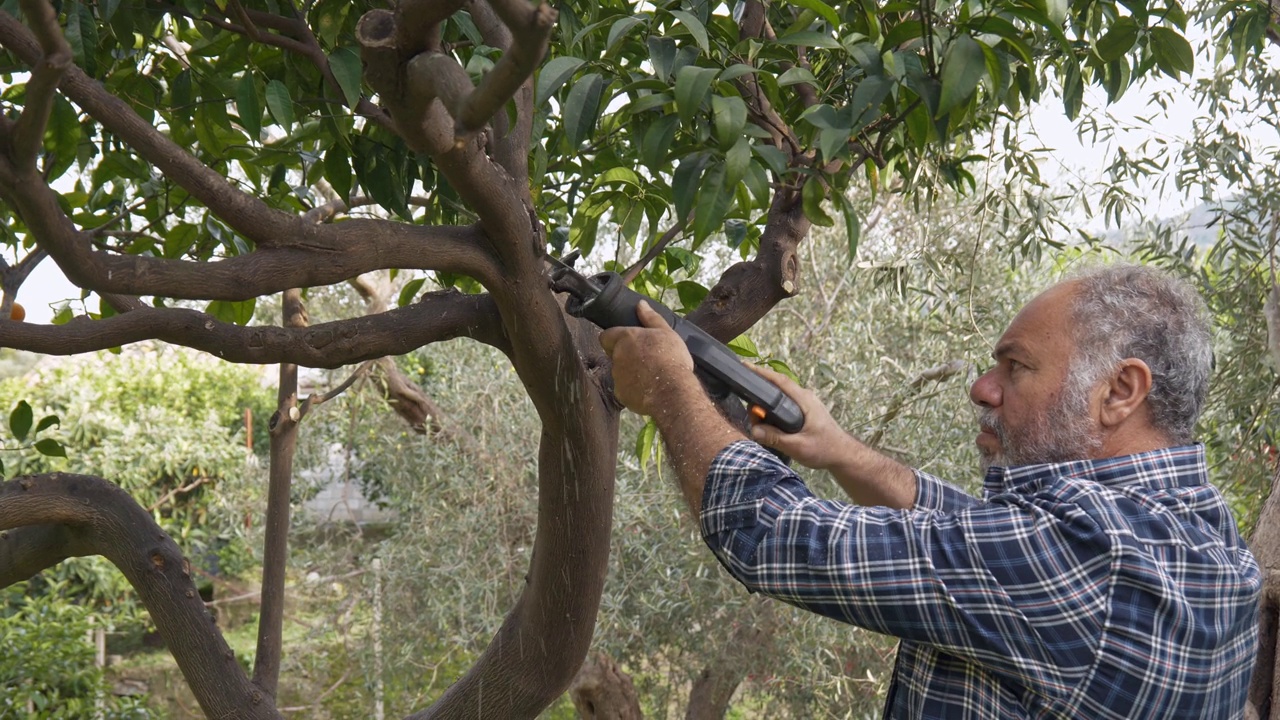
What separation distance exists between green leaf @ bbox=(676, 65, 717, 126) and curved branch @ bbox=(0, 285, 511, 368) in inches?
23.0

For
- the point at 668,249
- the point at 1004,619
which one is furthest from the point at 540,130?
the point at 1004,619

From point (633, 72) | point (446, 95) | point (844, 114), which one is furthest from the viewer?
point (633, 72)

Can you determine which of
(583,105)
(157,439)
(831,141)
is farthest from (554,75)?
(157,439)

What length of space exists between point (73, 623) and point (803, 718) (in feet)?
10.4

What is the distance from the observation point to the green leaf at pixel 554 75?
1299 mm

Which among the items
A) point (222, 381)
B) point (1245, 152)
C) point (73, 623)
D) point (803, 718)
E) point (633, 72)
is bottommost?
point (803, 718)

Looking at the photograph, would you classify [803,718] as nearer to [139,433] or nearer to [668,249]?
[668,249]

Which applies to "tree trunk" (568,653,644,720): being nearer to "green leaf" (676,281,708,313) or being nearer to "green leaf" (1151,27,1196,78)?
"green leaf" (676,281,708,313)

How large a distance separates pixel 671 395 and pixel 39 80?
2.47 feet

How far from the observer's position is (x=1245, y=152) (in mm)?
3408

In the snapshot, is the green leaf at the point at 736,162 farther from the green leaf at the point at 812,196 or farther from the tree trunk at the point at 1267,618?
the tree trunk at the point at 1267,618

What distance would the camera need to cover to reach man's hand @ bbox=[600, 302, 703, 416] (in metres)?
1.39

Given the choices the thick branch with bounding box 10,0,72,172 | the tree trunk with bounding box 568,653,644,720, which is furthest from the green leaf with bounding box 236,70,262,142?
the tree trunk with bounding box 568,653,644,720

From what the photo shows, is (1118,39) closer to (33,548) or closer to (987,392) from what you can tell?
(987,392)
